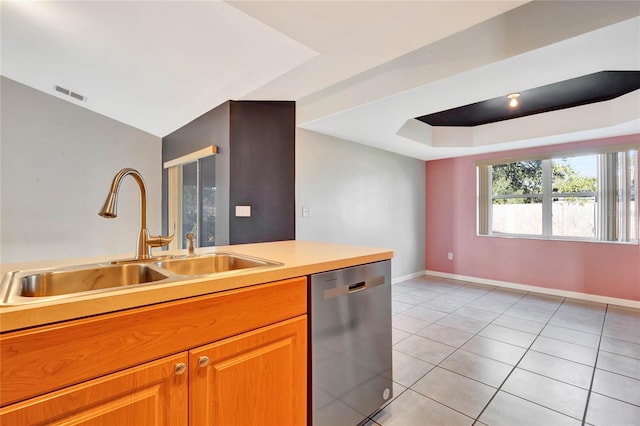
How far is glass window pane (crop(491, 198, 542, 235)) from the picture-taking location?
4.13 m

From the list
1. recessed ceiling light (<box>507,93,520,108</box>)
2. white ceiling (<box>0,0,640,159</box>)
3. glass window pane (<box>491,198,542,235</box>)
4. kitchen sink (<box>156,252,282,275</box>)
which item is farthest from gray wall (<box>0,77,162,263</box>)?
glass window pane (<box>491,198,542,235</box>)

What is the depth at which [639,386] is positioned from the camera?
1.82m

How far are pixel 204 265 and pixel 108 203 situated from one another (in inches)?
21.4

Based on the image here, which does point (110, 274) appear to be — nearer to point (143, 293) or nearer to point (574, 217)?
point (143, 293)

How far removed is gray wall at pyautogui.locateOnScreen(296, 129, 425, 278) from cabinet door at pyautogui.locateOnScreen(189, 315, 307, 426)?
205 centimetres

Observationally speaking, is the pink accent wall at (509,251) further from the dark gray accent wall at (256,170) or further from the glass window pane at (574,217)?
the dark gray accent wall at (256,170)

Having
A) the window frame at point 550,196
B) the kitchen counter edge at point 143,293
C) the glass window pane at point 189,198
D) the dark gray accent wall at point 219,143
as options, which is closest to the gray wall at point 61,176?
the glass window pane at point 189,198

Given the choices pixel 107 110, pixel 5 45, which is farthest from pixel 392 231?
pixel 5 45

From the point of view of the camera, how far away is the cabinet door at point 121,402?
25.4 inches

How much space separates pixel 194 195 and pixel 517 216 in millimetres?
4725

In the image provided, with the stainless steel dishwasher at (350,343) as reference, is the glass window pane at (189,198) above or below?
above

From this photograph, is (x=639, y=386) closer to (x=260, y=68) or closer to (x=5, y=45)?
(x=260, y=68)

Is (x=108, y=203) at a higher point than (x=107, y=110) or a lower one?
lower

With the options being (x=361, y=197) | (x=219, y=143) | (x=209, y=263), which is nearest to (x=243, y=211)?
(x=219, y=143)
